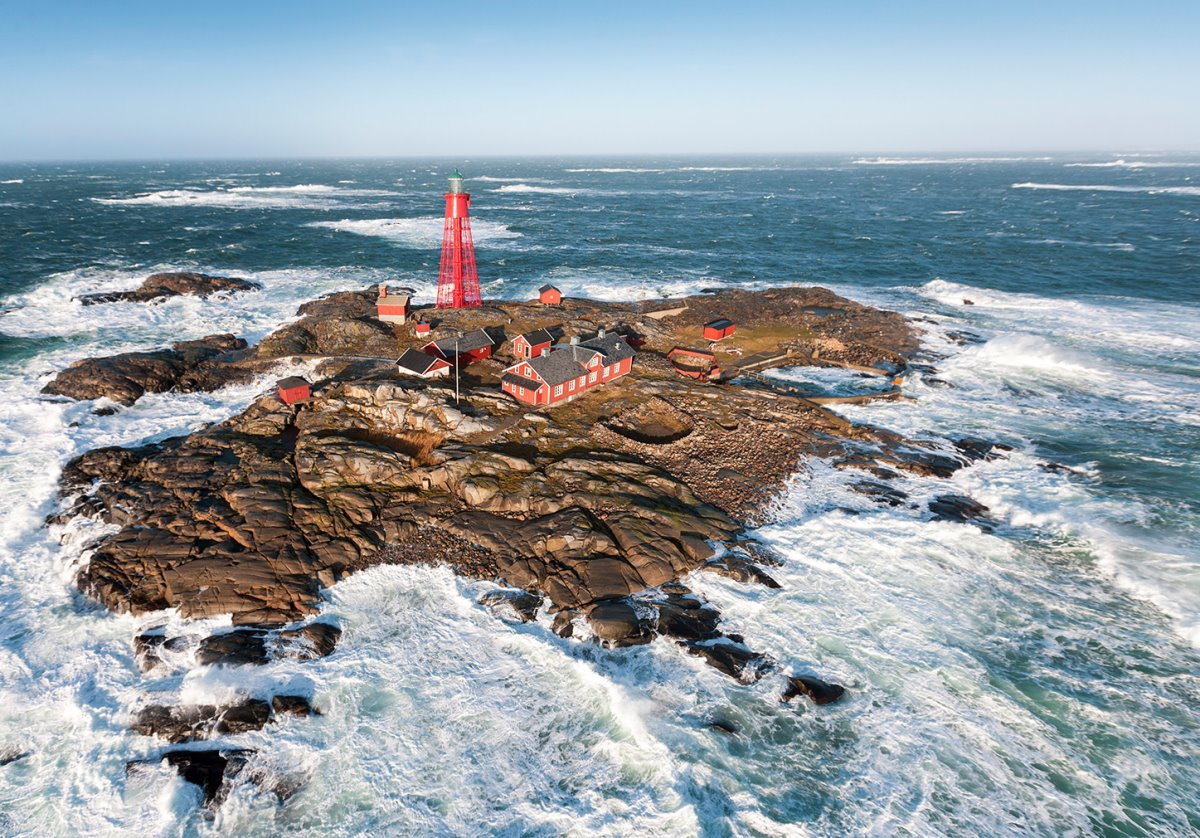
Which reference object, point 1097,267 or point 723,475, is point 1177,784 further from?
point 1097,267

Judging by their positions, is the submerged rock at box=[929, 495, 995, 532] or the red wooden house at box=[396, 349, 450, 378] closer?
the submerged rock at box=[929, 495, 995, 532]

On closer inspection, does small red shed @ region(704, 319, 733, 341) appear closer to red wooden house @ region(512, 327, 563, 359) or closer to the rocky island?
the rocky island

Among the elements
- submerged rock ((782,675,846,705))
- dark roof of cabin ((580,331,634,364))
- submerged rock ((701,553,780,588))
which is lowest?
submerged rock ((782,675,846,705))

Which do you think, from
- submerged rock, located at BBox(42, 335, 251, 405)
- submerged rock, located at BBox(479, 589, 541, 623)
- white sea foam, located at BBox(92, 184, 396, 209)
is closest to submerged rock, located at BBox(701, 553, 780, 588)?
submerged rock, located at BBox(479, 589, 541, 623)

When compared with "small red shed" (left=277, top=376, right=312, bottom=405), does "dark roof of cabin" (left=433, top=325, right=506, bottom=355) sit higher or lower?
higher

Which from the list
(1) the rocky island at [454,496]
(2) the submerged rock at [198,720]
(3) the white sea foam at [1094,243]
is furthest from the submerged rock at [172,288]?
(3) the white sea foam at [1094,243]

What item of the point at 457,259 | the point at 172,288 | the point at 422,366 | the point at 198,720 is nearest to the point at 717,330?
the point at 457,259
